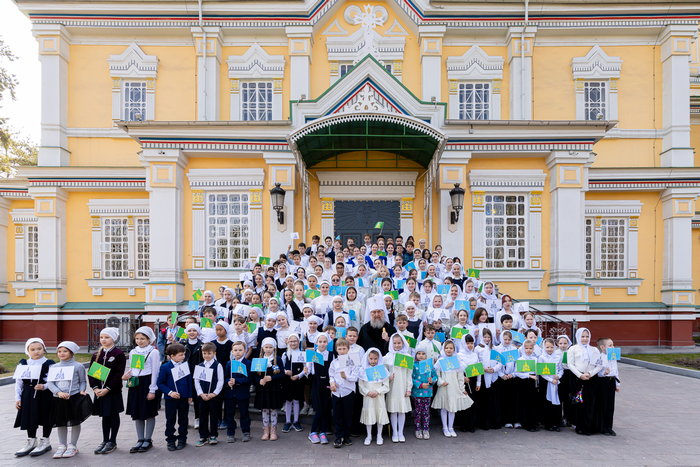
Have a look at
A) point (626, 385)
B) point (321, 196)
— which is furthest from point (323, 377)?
point (321, 196)

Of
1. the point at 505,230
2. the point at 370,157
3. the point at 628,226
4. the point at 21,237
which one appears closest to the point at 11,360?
the point at 21,237

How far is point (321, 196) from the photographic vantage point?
48.0 feet

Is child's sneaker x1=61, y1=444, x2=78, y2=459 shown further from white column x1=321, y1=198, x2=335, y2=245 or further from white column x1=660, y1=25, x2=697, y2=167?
white column x1=660, y1=25, x2=697, y2=167

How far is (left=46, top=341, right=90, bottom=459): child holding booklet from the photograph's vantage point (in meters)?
6.14

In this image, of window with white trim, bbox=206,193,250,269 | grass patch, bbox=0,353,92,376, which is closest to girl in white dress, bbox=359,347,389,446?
window with white trim, bbox=206,193,250,269

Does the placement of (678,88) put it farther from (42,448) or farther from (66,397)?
(42,448)

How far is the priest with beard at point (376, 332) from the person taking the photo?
24.2 feet

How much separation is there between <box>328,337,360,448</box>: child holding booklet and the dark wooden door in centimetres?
823

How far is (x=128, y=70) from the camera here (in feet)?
53.6

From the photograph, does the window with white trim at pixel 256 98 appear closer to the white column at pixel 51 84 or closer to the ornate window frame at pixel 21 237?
the white column at pixel 51 84

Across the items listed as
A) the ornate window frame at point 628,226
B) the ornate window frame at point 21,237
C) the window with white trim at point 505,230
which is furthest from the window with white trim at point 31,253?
the ornate window frame at point 628,226

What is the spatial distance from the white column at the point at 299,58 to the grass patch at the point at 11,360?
10254 millimetres

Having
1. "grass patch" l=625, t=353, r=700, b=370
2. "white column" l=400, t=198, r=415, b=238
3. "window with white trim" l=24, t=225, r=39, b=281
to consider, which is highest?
"white column" l=400, t=198, r=415, b=238

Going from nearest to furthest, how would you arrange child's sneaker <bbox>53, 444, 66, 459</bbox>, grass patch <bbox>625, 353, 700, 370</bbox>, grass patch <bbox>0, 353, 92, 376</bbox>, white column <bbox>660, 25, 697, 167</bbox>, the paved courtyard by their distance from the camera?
1. the paved courtyard
2. child's sneaker <bbox>53, 444, 66, 459</bbox>
3. grass patch <bbox>0, 353, 92, 376</bbox>
4. grass patch <bbox>625, 353, 700, 370</bbox>
5. white column <bbox>660, 25, 697, 167</bbox>
